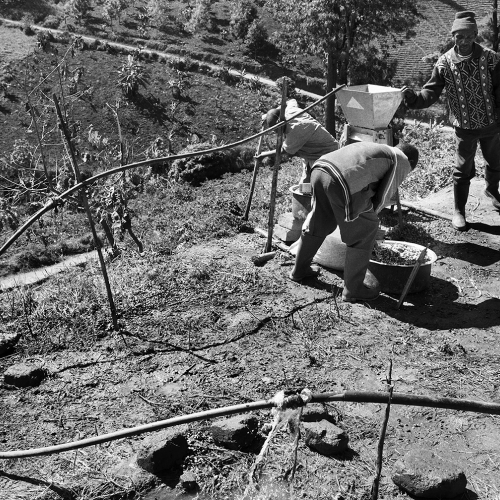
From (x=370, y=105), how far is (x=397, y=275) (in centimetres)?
172

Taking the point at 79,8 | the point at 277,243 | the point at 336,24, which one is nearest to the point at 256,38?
the point at 79,8

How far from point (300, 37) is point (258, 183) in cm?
681

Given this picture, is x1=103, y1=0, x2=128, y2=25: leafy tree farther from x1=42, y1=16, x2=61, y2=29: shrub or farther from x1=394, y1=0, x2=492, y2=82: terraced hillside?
x1=394, y1=0, x2=492, y2=82: terraced hillside

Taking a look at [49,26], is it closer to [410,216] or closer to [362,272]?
[410,216]

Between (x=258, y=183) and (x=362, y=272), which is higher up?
(x=362, y=272)

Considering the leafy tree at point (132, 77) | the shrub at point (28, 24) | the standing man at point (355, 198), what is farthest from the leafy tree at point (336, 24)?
the standing man at point (355, 198)

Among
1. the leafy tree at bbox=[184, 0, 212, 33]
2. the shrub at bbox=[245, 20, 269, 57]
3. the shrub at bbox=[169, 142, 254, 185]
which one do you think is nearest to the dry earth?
the shrub at bbox=[169, 142, 254, 185]

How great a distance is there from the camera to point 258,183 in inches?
410

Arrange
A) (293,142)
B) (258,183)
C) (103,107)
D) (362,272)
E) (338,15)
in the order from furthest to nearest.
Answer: (103,107)
(338,15)
(258,183)
(293,142)
(362,272)

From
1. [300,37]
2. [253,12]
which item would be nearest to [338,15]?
[300,37]

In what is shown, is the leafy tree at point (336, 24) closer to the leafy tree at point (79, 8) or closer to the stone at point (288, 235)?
the stone at point (288, 235)

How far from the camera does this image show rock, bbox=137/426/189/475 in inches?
127

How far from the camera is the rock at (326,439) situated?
131 inches

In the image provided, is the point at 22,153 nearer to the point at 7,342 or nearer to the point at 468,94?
the point at 7,342
